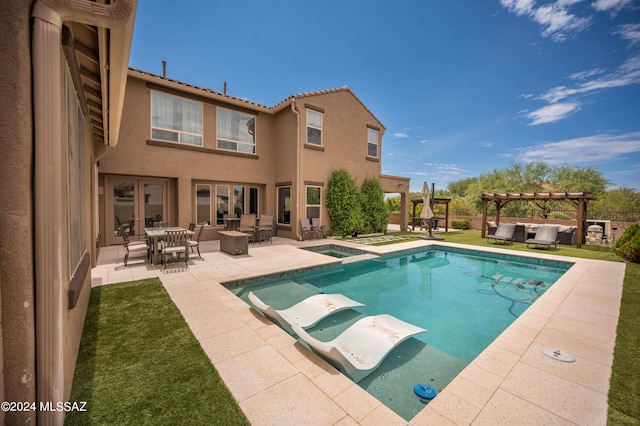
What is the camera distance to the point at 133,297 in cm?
509

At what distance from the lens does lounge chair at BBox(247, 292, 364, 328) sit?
443cm

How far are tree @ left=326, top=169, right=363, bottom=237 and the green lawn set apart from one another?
10411 millimetres

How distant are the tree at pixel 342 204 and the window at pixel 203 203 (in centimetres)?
608

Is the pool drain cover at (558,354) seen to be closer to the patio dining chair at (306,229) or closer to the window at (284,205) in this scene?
the patio dining chair at (306,229)

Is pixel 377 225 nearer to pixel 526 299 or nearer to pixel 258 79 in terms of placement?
pixel 526 299

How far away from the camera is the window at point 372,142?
16.8 m

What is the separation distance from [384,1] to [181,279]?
17.1 metres

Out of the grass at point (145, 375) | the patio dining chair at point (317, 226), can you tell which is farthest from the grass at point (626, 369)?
the patio dining chair at point (317, 226)

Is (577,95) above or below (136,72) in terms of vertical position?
above

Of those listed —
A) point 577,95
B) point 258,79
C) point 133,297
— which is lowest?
point 133,297

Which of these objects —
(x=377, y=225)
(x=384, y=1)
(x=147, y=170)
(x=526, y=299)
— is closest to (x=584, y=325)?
(x=526, y=299)

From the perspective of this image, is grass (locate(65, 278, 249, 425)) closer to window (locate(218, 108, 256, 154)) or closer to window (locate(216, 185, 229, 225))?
window (locate(216, 185, 229, 225))

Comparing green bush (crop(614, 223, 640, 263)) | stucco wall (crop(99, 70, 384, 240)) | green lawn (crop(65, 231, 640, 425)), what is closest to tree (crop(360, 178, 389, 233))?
stucco wall (crop(99, 70, 384, 240))

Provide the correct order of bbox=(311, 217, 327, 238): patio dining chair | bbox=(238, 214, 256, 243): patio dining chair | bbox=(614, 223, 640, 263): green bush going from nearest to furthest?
bbox=(614, 223, 640, 263): green bush → bbox=(238, 214, 256, 243): patio dining chair → bbox=(311, 217, 327, 238): patio dining chair
